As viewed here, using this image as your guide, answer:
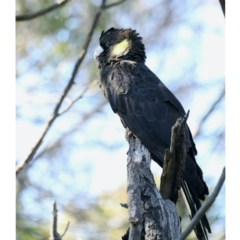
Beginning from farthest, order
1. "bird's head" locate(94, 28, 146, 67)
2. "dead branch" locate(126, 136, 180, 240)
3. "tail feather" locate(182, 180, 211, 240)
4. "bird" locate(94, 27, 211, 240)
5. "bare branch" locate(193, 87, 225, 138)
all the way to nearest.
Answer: "bare branch" locate(193, 87, 225, 138)
"bird's head" locate(94, 28, 146, 67)
"bird" locate(94, 27, 211, 240)
"tail feather" locate(182, 180, 211, 240)
"dead branch" locate(126, 136, 180, 240)

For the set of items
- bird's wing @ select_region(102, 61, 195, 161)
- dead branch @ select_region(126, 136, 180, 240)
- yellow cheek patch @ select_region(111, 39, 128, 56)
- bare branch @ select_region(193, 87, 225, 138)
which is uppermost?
yellow cheek patch @ select_region(111, 39, 128, 56)

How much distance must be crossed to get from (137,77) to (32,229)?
157 cm

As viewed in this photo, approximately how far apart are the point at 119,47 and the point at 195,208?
164 cm

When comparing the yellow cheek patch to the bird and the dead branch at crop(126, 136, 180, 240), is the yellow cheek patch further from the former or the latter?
the dead branch at crop(126, 136, 180, 240)

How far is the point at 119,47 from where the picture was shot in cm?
400

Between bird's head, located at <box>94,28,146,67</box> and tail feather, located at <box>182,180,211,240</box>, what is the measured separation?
137 cm

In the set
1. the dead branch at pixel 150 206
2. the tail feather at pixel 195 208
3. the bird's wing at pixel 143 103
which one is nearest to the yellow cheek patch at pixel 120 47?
the bird's wing at pixel 143 103

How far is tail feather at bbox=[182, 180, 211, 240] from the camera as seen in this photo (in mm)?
2691

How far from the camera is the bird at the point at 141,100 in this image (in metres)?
2.93

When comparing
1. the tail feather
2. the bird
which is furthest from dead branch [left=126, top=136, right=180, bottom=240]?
the bird

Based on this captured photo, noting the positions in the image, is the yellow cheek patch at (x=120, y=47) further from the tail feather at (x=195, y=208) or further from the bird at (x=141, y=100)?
the tail feather at (x=195, y=208)

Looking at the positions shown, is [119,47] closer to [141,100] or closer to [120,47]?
[120,47]
